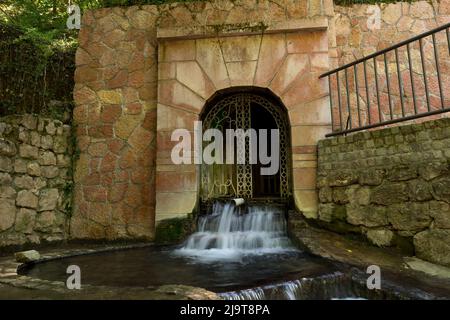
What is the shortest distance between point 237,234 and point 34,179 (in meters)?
2.95

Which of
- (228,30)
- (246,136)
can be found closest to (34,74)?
(228,30)

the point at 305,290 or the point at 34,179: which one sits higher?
the point at 34,179

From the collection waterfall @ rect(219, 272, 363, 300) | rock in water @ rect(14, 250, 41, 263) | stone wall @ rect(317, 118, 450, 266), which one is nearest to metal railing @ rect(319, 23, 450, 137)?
stone wall @ rect(317, 118, 450, 266)

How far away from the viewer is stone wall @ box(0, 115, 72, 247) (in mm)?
4227

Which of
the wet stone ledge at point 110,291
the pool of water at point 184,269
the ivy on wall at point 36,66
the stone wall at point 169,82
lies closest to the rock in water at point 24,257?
the pool of water at point 184,269

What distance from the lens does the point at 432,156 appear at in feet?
11.2

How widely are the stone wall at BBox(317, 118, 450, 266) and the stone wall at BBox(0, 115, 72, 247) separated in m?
3.86

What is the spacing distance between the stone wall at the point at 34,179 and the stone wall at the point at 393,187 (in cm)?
386

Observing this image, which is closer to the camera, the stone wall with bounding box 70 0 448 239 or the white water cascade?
the white water cascade

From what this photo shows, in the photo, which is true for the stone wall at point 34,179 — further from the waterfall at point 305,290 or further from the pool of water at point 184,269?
the waterfall at point 305,290

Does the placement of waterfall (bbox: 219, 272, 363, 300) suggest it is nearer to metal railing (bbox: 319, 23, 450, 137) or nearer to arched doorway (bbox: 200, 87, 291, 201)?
arched doorway (bbox: 200, 87, 291, 201)

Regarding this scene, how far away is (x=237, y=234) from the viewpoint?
4.32 metres

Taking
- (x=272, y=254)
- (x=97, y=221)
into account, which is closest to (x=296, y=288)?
(x=272, y=254)

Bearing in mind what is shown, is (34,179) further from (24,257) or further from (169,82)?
(169,82)
